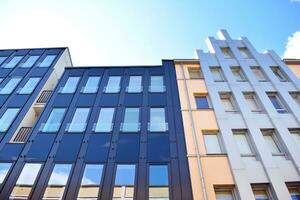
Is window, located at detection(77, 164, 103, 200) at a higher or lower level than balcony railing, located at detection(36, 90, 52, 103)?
lower

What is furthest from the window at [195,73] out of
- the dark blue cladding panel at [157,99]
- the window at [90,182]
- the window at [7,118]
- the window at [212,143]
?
the window at [7,118]

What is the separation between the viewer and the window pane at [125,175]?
11.2m

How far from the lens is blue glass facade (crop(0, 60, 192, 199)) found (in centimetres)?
1102

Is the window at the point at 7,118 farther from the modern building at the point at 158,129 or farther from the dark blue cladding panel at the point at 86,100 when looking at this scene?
the dark blue cladding panel at the point at 86,100

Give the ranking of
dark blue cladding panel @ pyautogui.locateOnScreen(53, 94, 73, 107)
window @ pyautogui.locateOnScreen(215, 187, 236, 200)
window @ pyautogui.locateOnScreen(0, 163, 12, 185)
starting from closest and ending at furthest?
window @ pyautogui.locateOnScreen(215, 187, 236, 200)
window @ pyautogui.locateOnScreen(0, 163, 12, 185)
dark blue cladding panel @ pyautogui.locateOnScreen(53, 94, 73, 107)

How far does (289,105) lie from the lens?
47.4 ft

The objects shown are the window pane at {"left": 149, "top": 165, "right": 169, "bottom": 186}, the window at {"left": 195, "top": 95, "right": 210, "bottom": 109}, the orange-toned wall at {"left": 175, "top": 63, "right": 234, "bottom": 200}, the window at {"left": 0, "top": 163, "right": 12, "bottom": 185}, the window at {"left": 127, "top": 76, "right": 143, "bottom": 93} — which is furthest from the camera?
the window at {"left": 127, "top": 76, "right": 143, "bottom": 93}

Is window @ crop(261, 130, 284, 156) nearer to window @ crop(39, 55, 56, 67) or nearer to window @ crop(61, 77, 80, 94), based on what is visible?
window @ crop(61, 77, 80, 94)

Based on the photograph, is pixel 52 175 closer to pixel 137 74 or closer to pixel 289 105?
pixel 137 74

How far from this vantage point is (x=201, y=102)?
1543cm

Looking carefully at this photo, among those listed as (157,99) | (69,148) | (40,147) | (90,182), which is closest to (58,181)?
(90,182)

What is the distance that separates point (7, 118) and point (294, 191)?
17.9 m

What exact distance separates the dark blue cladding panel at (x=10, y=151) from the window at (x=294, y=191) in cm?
1478

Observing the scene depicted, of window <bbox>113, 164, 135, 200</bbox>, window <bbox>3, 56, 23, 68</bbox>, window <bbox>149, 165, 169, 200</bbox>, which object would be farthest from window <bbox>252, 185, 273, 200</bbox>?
window <bbox>3, 56, 23, 68</bbox>
